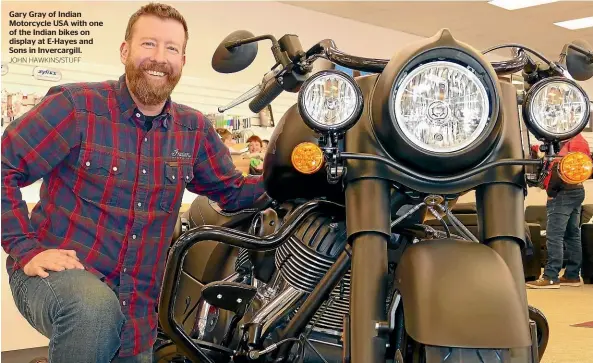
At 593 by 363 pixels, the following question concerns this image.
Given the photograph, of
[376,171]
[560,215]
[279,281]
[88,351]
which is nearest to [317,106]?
[376,171]

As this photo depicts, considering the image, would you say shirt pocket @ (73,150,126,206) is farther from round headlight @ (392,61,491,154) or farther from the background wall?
the background wall

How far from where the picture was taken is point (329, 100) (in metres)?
1.59

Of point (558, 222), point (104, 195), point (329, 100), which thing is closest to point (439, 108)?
point (329, 100)

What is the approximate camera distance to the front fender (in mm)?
1338

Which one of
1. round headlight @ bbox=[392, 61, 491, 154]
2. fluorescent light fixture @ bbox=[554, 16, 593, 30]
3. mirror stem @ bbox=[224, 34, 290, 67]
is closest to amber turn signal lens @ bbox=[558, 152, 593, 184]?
round headlight @ bbox=[392, 61, 491, 154]

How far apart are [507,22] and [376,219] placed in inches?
386

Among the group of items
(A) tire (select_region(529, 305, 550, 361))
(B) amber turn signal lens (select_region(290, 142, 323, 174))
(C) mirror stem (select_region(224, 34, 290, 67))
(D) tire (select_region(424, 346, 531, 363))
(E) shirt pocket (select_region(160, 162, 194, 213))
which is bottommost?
(A) tire (select_region(529, 305, 550, 361))

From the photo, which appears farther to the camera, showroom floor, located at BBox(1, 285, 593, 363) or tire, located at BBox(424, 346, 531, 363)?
showroom floor, located at BBox(1, 285, 593, 363)

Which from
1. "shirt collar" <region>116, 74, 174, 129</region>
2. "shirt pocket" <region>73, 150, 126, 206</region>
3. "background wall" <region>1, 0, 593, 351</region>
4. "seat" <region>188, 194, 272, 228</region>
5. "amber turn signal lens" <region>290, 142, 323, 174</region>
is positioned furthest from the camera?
"background wall" <region>1, 0, 593, 351</region>

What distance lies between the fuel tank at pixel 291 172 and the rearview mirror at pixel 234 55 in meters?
0.21

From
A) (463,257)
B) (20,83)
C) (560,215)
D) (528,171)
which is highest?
(20,83)

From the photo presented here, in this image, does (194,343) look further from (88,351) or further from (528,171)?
(528,171)

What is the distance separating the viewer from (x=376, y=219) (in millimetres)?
1576

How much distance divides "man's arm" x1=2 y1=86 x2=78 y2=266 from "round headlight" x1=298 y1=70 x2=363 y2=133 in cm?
89
